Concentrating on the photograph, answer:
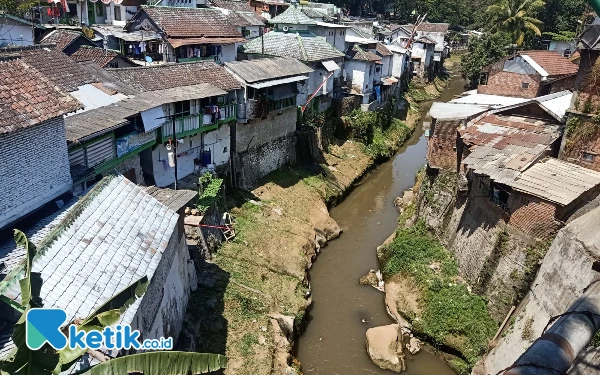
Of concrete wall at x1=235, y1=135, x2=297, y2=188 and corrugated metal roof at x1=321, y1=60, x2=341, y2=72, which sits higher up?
corrugated metal roof at x1=321, y1=60, x2=341, y2=72

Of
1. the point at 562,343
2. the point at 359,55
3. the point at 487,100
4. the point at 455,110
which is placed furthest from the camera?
the point at 359,55

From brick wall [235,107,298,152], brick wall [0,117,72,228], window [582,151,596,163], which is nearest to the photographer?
brick wall [0,117,72,228]

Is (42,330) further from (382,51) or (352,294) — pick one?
(382,51)

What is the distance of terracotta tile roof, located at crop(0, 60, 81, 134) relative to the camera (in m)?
13.0

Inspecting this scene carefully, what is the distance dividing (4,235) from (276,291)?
1111 cm

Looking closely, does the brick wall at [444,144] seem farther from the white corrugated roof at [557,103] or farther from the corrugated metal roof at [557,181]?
the corrugated metal roof at [557,181]

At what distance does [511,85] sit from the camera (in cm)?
3734

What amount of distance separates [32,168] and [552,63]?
37707mm

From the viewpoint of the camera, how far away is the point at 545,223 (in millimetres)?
16969

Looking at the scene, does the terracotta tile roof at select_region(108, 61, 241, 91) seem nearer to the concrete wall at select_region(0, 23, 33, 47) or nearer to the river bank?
the river bank

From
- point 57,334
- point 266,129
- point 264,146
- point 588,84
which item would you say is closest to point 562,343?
point 57,334

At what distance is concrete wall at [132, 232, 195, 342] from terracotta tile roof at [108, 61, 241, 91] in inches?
395

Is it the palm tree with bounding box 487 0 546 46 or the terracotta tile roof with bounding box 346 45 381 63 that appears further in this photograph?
the palm tree with bounding box 487 0 546 46


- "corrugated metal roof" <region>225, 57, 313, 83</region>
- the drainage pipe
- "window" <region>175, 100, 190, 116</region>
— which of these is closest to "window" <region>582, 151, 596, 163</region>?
the drainage pipe
